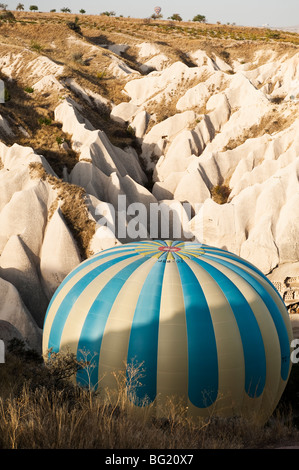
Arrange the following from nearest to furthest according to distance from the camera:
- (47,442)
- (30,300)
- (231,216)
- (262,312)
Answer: (47,442), (262,312), (30,300), (231,216)

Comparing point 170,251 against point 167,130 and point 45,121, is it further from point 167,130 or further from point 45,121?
point 167,130

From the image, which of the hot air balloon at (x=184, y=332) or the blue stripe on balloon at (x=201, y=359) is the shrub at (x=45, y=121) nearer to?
the hot air balloon at (x=184, y=332)

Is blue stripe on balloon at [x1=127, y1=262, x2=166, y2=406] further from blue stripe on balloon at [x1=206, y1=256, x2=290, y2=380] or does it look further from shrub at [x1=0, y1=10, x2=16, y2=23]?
shrub at [x1=0, y1=10, x2=16, y2=23]

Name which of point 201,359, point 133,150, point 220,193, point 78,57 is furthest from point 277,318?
point 78,57

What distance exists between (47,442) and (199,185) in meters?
30.6

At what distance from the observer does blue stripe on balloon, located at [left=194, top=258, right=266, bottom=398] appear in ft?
40.5

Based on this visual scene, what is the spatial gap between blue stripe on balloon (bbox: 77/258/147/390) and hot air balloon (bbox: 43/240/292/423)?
0.10 feet

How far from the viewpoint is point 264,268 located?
28562 millimetres

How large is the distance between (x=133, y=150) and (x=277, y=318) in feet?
104

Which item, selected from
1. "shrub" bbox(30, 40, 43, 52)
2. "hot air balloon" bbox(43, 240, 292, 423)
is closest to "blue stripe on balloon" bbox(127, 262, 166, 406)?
"hot air balloon" bbox(43, 240, 292, 423)

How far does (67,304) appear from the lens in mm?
13711

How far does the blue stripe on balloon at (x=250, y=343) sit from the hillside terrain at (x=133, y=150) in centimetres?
942
